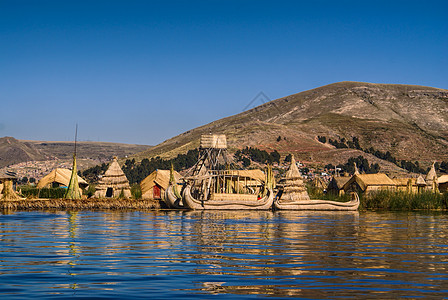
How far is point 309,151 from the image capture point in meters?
108

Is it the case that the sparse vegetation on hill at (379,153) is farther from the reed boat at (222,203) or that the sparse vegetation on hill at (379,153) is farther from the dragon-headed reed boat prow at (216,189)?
the reed boat at (222,203)

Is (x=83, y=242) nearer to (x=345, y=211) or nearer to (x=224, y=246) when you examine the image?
(x=224, y=246)

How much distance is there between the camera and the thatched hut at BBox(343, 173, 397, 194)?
53.5m

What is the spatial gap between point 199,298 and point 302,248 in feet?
24.7

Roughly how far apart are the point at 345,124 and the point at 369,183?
279 ft

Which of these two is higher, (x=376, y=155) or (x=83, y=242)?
(x=376, y=155)

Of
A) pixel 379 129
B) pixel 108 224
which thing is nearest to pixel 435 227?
pixel 108 224

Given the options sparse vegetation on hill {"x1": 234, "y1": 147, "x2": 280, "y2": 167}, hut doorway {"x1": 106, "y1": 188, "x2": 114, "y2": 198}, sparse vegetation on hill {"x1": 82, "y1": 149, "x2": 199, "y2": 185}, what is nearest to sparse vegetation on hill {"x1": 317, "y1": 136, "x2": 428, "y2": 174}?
sparse vegetation on hill {"x1": 234, "y1": 147, "x2": 280, "y2": 167}

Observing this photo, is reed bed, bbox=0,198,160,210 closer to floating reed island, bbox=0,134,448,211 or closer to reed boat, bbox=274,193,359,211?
floating reed island, bbox=0,134,448,211

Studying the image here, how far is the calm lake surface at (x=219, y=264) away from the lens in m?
10.8

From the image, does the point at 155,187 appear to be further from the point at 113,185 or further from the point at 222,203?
the point at 222,203

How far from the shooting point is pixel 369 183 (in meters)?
53.6

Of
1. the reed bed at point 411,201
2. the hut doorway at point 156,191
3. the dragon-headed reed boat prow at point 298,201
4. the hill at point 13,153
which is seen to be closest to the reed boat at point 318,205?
the dragon-headed reed boat prow at point 298,201

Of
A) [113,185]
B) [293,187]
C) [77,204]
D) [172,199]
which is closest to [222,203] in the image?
[172,199]
